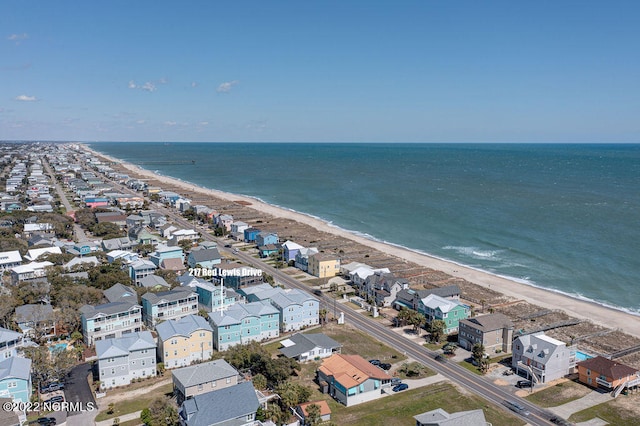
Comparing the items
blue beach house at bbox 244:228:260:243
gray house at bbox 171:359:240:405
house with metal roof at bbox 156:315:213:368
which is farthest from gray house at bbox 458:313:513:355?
blue beach house at bbox 244:228:260:243

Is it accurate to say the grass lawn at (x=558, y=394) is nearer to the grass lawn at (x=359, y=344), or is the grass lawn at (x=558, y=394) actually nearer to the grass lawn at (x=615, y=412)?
the grass lawn at (x=615, y=412)

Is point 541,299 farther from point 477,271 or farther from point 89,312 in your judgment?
point 89,312

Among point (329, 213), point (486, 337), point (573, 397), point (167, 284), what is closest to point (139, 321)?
point (167, 284)

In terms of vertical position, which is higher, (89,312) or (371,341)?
(89,312)

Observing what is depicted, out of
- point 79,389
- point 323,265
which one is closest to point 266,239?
point 323,265

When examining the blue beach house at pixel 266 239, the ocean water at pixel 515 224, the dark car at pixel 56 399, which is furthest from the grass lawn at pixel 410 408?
the blue beach house at pixel 266 239

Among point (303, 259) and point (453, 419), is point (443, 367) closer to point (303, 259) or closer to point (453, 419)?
point (453, 419)

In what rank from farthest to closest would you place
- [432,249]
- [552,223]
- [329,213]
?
[329,213] < [552,223] < [432,249]
